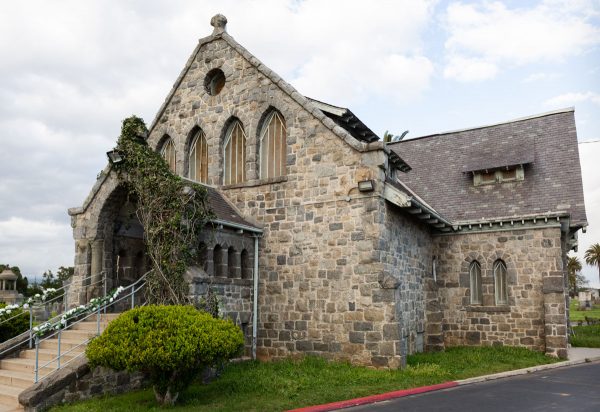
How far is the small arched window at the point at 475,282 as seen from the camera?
19.6 metres

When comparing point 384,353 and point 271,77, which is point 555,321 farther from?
point 271,77

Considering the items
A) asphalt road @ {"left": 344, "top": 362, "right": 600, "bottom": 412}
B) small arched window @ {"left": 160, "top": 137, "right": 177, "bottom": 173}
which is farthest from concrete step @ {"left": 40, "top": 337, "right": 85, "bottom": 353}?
small arched window @ {"left": 160, "top": 137, "right": 177, "bottom": 173}

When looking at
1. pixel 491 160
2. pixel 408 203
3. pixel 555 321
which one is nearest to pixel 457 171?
pixel 491 160

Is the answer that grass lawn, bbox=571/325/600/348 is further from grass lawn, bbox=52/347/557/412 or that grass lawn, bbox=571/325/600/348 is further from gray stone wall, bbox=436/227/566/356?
grass lawn, bbox=52/347/557/412

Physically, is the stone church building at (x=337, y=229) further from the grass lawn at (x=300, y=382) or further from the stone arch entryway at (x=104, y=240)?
the grass lawn at (x=300, y=382)

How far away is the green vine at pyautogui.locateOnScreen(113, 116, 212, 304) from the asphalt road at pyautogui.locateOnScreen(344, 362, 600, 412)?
5230mm

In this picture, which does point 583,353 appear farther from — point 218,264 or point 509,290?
point 218,264

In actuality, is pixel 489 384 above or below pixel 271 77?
below

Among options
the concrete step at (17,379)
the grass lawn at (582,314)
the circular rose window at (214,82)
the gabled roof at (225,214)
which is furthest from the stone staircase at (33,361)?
the grass lawn at (582,314)

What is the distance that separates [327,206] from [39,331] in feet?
25.3

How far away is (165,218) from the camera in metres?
13.4

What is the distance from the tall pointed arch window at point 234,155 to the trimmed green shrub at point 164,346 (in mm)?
7163

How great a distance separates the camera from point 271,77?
54.6ft

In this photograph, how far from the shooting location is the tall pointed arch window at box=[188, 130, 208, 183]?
59.7 ft
